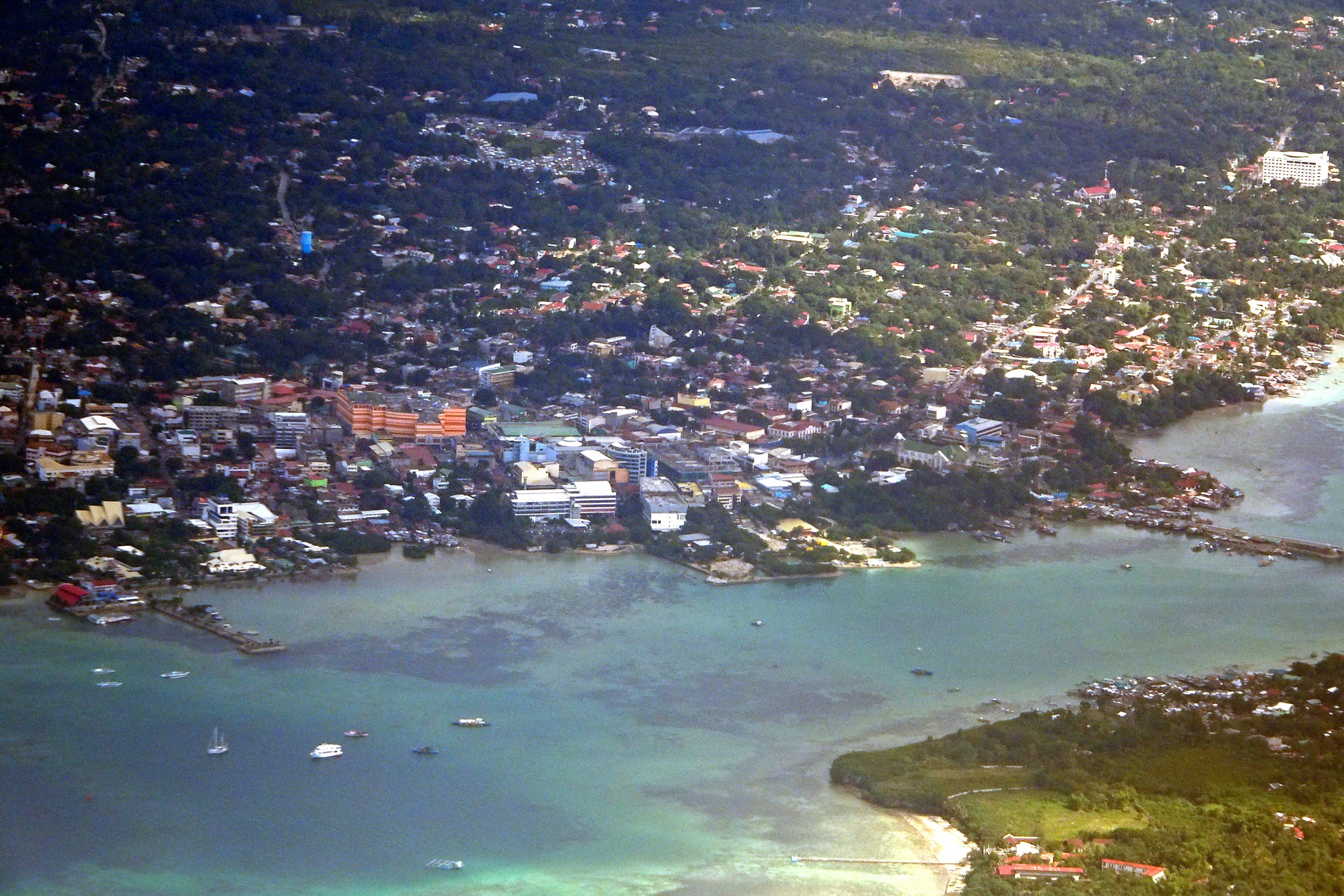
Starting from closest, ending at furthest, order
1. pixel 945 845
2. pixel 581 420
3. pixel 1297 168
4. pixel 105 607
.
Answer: pixel 945 845
pixel 105 607
pixel 581 420
pixel 1297 168

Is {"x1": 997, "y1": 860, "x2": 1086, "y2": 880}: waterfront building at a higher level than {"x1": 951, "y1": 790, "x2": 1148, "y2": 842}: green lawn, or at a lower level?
higher

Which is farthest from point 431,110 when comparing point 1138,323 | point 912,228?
point 1138,323

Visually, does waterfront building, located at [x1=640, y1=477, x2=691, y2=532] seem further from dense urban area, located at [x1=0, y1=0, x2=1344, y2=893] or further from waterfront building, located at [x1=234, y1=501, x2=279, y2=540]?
waterfront building, located at [x1=234, y1=501, x2=279, y2=540]

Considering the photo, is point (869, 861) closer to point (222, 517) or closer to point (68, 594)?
point (68, 594)

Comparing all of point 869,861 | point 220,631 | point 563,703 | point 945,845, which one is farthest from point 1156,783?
point 220,631

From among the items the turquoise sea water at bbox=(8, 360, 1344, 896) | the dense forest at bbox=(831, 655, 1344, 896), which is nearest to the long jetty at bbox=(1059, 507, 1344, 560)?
the turquoise sea water at bbox=(8, 360, 1344, 896)

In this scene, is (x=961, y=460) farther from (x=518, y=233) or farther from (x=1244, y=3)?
(x=1244, y=3)

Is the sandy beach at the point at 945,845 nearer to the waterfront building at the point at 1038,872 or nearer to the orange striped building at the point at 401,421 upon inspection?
the waterfront building at the point at 1038,872
